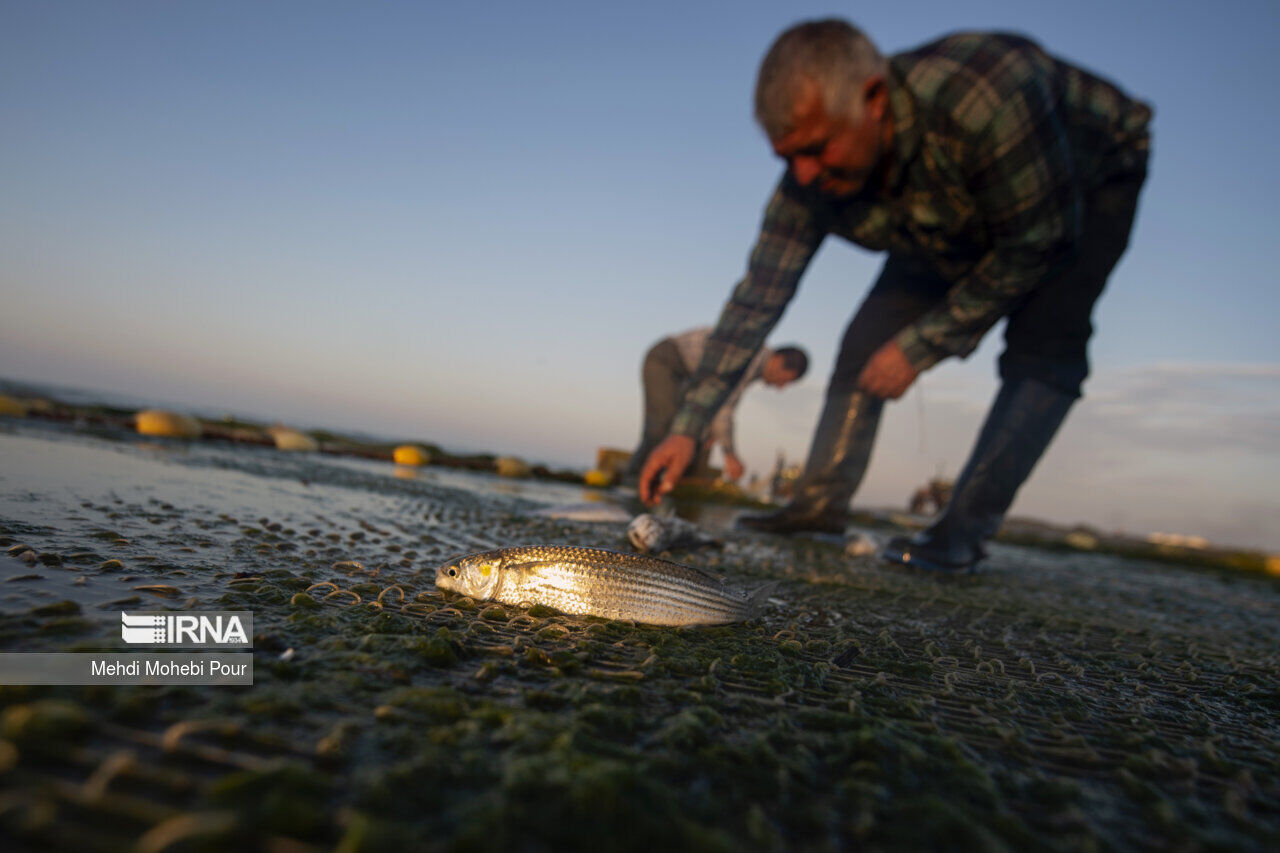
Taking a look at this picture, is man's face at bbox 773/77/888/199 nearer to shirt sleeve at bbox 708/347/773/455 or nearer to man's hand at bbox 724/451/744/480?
shirt sleeve at bbox 708/347/773/455

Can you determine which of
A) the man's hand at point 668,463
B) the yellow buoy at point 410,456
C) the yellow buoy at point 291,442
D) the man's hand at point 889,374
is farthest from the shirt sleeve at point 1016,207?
the yellow buoy at point 291,442

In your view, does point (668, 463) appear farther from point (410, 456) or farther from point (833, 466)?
point (410, 456)

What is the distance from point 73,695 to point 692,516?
661 cm

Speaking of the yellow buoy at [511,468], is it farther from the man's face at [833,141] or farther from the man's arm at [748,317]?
the man's face at [833,141]

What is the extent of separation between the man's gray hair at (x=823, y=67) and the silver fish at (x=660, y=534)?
246 cm

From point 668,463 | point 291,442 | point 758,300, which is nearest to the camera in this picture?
point 668,463

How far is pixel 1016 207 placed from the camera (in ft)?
11.2

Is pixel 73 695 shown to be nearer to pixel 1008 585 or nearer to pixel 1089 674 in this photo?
pixel 1089 674

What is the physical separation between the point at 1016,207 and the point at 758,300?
1.95 meters

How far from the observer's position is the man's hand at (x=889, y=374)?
4285mm

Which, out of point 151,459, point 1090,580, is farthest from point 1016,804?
point 151,459

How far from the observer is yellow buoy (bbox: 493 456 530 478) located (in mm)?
12367

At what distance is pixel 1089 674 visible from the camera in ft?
7.07

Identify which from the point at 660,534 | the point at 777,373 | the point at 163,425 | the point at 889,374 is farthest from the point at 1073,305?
the point at 163,425
